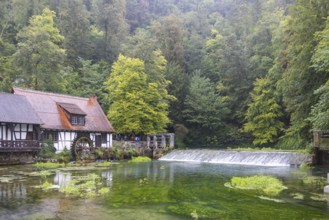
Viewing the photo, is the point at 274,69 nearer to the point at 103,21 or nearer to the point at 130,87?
the point at 130,87

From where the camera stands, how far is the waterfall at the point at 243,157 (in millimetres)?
34384

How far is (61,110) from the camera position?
1590 inches

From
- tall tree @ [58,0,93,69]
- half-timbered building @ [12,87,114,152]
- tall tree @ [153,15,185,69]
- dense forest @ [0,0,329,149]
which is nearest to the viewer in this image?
dense forest @ [0,0,329,149]

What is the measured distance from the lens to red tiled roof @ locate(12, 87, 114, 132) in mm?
37875

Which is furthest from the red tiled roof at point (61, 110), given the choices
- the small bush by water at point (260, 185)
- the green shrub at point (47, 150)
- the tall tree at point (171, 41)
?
the small bush by water at point (260, 185)

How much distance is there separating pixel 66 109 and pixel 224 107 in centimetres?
2646

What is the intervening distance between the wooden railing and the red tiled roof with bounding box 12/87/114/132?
2667mm

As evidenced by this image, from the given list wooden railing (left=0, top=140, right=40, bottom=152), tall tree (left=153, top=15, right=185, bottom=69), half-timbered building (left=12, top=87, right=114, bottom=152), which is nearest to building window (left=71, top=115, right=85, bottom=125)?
half-timbered building (left=12, top=87, right=114, bottom=152)

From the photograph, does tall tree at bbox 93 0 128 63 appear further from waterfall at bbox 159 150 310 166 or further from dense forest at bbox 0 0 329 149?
waterfall at bbox 159 150 310 166

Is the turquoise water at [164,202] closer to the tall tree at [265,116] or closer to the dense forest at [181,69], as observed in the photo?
the dense forest at [181,69]

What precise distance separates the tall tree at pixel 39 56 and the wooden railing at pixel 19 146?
1449cm

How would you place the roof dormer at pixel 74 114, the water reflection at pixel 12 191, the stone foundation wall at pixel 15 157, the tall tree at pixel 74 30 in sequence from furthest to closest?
the tall tree at pixel 74 30, the roof dormer at pixel 74 114, the stone foundation wall at pixel 15 157, the water reflection at pixel 12 191

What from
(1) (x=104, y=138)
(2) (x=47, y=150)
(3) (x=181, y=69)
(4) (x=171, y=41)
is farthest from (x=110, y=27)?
(2) (x=47, y=150)

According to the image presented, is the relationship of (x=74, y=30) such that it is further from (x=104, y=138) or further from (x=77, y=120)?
(x=77, y=120)
